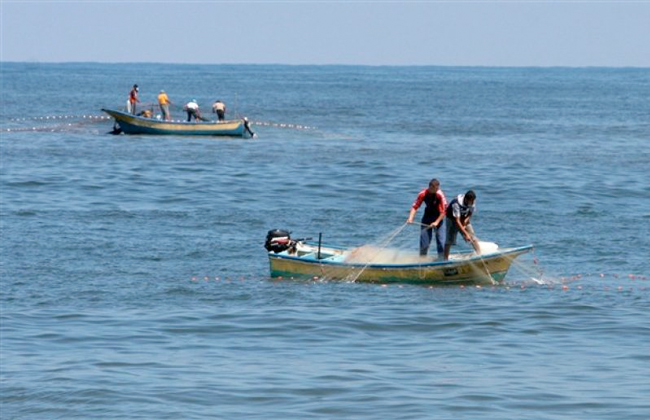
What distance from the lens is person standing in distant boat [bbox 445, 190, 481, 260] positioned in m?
21.4

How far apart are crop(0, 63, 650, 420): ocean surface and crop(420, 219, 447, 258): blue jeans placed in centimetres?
69

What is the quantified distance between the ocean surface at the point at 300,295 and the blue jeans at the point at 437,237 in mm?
686

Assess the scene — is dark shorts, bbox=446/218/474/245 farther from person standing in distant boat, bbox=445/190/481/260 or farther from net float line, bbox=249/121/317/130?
net float line, bbox=249/121/317/130

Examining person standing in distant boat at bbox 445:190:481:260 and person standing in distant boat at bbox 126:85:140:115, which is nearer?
person standing in distant boat at bbox 445:190:481:260

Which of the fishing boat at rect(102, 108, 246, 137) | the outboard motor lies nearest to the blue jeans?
the outboard motor

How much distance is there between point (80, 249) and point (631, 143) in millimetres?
32861

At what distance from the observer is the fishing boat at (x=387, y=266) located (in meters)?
21.5

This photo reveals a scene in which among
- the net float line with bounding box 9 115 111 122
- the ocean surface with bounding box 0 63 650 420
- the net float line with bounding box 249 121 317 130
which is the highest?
the ocean surface with bounding box 0 63 650 420

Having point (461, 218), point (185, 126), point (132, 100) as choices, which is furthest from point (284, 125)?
point (461, 218)

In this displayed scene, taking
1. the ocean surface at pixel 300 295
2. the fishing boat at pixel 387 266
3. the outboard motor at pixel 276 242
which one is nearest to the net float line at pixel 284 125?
the ocean surface at pixel 300 295

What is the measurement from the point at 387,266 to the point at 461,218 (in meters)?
1.49

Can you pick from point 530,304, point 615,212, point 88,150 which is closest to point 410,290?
point 530,304

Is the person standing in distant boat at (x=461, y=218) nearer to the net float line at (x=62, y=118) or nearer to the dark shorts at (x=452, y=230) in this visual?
the dark shorts at (x=452, y=230)

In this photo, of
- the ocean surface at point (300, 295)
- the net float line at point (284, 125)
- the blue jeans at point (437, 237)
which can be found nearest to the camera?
the ocean surface at point (300, 295)
